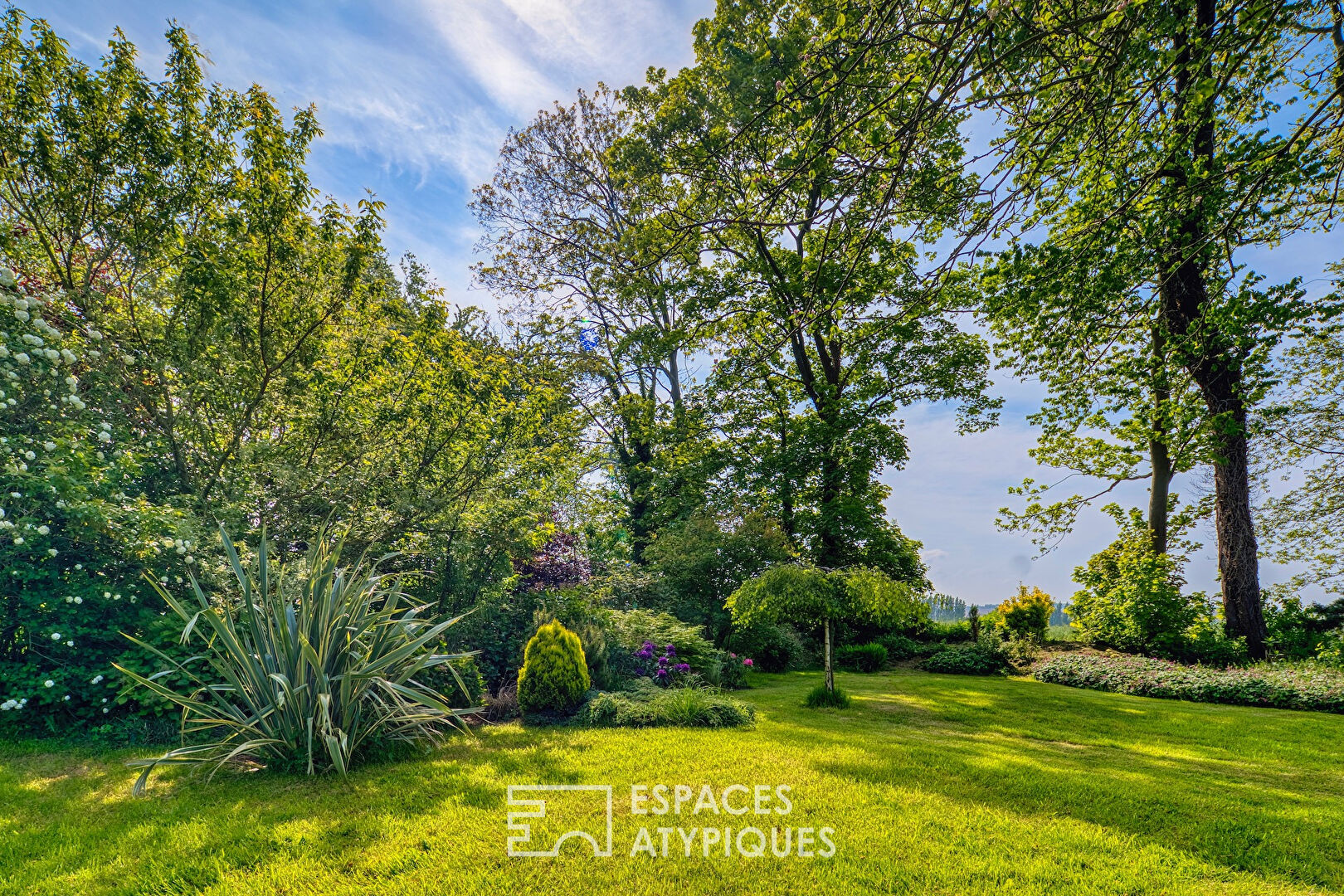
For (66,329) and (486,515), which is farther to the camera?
(486,515)

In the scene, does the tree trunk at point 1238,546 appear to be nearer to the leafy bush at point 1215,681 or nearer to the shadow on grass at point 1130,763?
the leafy bush at point 1215,681

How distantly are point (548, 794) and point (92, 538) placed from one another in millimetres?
5378

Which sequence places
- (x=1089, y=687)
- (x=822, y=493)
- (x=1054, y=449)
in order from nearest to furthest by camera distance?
(x=1089, y=687) → (x=1054, y=449) → (x=822, y=493)

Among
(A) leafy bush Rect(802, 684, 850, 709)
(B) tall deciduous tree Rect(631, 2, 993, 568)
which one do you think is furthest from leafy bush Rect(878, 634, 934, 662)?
(A) leafy bush Rect(802, 684, 850, 709)

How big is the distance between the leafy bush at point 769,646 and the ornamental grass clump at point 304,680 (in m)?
8.22

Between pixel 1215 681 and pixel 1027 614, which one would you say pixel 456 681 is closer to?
pixel 1215 681

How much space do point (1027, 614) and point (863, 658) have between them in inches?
206

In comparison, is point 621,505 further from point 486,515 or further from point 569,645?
point 569,645

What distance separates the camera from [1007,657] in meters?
12.8

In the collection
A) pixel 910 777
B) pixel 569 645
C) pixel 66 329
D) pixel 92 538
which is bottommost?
pixel 910 777

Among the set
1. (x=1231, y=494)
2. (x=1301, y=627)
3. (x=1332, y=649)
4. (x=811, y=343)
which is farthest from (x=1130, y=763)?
(x=811, y=343)

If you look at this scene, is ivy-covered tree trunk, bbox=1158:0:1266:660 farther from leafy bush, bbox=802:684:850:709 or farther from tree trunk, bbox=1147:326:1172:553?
leafy bush, bbox=802:684:850:709

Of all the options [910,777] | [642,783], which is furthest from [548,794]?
[910,777]

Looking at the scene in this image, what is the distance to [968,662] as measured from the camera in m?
12.6
